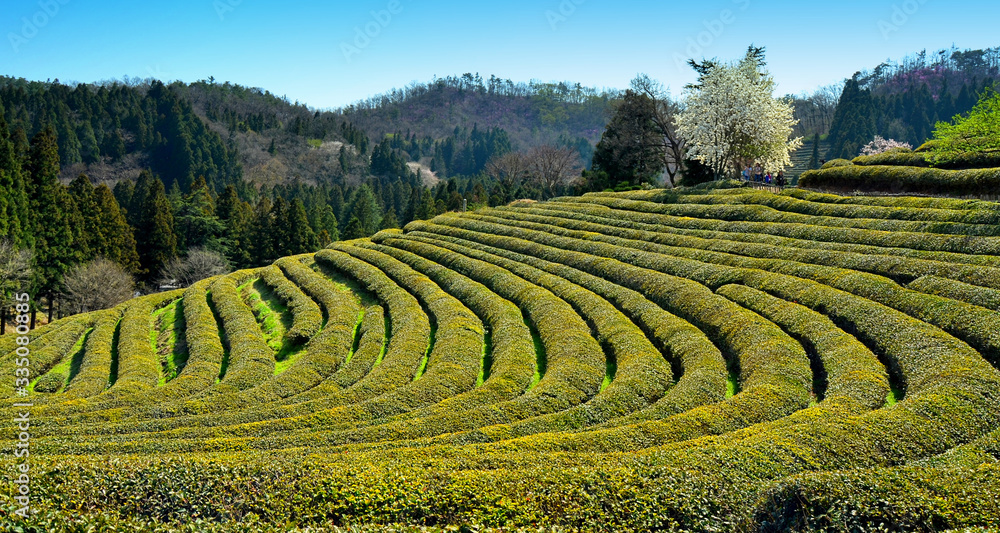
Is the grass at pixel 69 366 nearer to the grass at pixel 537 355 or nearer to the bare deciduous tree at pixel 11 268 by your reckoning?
the bare deciduous tree at pixel 11 268

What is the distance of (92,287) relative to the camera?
51781 millimetres

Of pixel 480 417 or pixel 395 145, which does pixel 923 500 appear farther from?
pixel 395 145

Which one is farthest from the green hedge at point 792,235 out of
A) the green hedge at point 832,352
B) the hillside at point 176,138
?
the hillside at point 176,138

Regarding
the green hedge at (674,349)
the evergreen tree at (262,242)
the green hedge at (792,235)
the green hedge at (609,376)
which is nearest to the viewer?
the green hedge at (609,376)

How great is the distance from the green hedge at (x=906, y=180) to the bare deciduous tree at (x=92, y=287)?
52.5 meters

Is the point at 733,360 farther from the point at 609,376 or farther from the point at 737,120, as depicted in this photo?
the point at 737,120

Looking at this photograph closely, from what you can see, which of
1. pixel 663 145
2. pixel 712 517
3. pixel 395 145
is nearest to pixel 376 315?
pixel 712 517

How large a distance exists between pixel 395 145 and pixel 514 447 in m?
186

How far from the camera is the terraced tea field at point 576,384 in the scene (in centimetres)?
1003

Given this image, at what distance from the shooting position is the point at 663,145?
61719 millimetres

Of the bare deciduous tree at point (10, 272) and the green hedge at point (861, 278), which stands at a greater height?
the bare deciduous tree at point (10, 272)

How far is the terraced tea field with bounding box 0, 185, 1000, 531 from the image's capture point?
10033mm

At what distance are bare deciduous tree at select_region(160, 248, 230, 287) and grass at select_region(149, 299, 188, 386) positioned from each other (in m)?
23.7

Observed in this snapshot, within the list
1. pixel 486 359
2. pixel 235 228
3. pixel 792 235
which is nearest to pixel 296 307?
pixel 486 359
